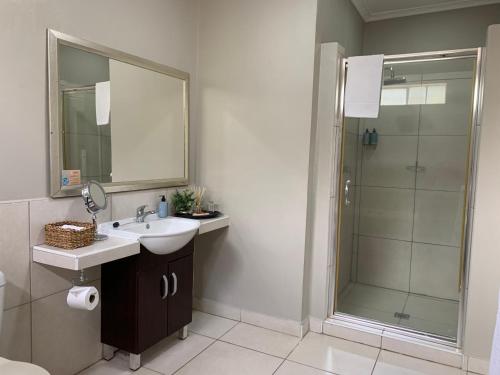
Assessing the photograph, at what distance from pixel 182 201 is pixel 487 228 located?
1976 mm

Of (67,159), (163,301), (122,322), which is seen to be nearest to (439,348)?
(163,301)

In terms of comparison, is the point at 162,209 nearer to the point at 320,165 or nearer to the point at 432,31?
the point at 320,165

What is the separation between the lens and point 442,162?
3346 mm

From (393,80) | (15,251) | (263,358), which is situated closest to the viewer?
(15,251)

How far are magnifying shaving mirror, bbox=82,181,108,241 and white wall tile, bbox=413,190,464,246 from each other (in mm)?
2720

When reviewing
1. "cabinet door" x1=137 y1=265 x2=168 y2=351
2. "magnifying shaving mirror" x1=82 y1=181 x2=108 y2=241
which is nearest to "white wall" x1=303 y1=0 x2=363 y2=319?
"cabinet door" x1=137 y1=265 x2=168 y2=351

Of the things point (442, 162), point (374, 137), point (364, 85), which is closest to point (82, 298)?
point (364, 85)

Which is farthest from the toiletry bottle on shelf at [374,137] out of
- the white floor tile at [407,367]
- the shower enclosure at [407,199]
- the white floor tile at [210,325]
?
the white floor tile at [210,325]

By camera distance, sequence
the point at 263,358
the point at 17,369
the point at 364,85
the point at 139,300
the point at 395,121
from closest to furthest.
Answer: the point at 17,369
the point at 139,300
the point at 263,358
the point at 364,85
the point at 395,121

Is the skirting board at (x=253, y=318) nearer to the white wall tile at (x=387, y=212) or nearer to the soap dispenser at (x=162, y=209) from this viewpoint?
the soap dispenser at (x=162, y=209)

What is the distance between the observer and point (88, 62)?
6.95ft

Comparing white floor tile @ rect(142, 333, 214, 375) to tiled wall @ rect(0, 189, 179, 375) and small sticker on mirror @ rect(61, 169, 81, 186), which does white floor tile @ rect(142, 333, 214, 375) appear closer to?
tiled wall @ rect(0, 189, 179, 375)

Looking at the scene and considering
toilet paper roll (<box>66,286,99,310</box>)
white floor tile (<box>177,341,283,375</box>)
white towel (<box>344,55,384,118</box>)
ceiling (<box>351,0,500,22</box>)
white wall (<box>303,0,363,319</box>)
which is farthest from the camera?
ceiling (<box>351,0,500,22</box>)

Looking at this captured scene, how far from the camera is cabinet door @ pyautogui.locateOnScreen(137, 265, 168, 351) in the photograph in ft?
7.14
